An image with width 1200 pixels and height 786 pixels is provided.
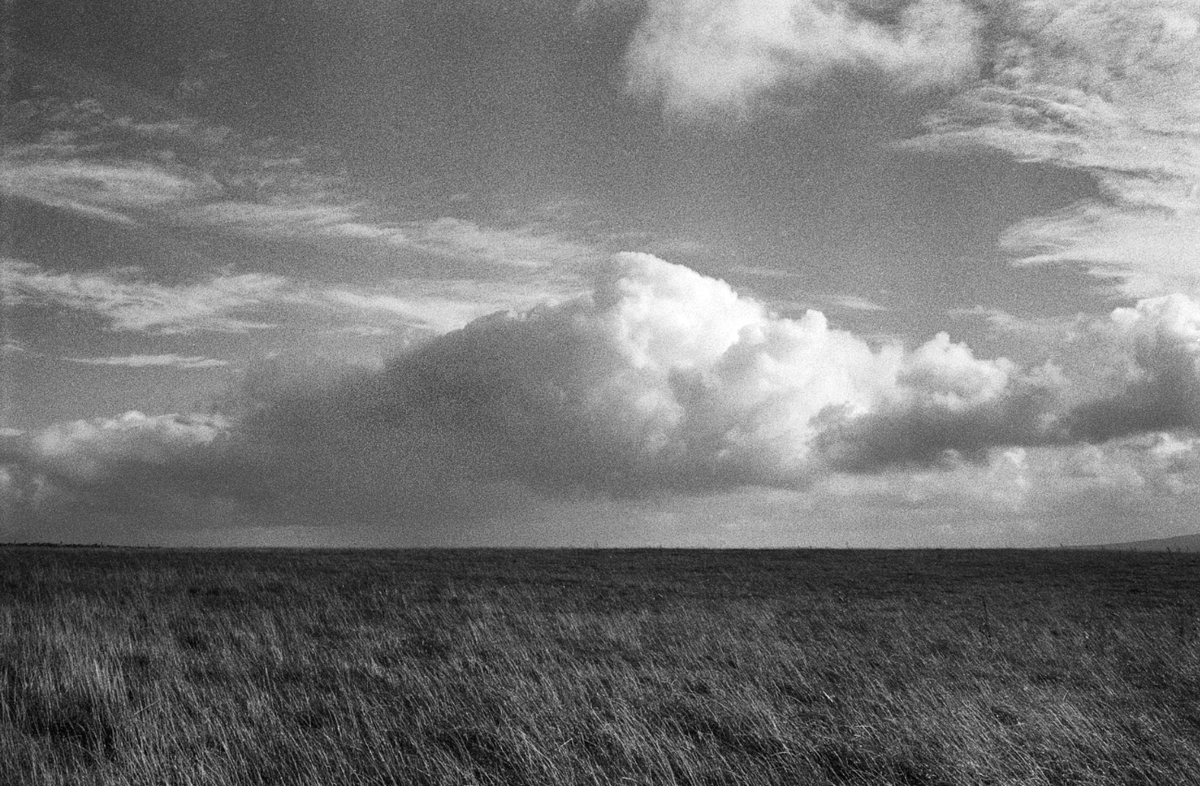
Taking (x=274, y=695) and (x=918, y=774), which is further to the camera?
(x=274, y=695)

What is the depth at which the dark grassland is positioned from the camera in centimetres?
923

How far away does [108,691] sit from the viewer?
1213 centimetres

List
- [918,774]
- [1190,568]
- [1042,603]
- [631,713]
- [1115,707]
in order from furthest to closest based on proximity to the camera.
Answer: [1190,568]
[1042,603]
[1115,707]
[631,713]
[918,774]

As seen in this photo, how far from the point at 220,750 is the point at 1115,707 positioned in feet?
40.2

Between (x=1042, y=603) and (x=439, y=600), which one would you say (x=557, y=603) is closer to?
(x=439, y=600)

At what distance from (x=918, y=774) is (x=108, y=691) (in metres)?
10.5

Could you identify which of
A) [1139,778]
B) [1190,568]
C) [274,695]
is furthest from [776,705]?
[1190,568]

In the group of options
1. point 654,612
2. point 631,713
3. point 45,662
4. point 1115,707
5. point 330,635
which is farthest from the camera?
point 654,612

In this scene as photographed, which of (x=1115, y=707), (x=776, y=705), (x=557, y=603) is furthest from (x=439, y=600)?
(x=1115, y=707)

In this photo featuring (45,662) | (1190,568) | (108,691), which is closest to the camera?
(108,691)

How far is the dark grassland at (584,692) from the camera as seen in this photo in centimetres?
923

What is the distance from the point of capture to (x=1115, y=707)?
12961mm

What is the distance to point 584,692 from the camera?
41.4ft

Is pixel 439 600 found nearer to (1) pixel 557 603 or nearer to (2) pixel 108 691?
→ (1) pixel 557 603
